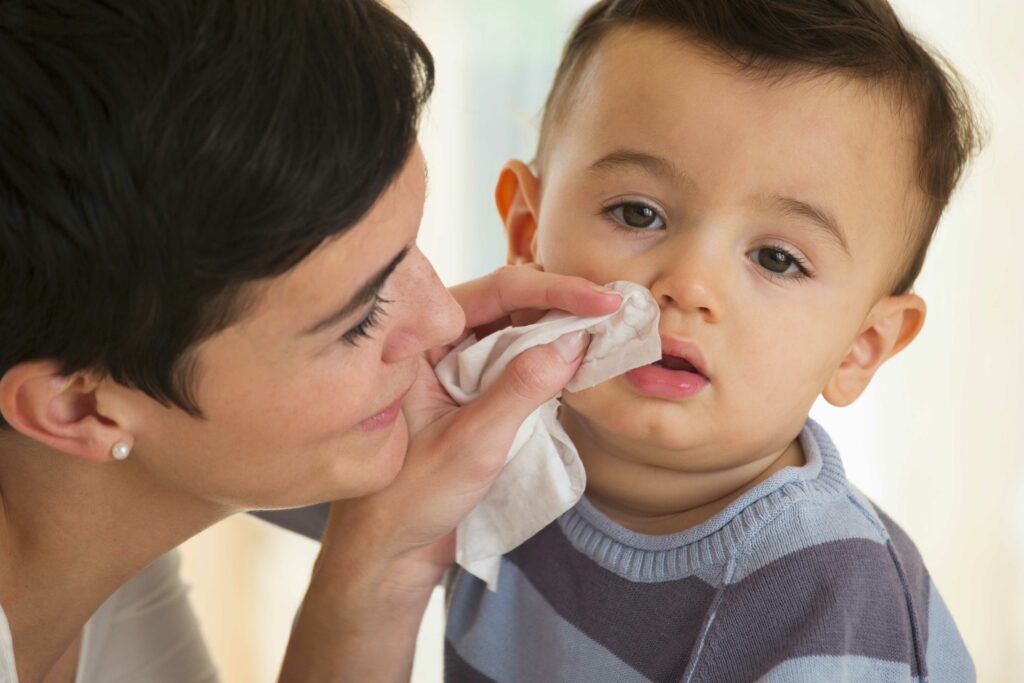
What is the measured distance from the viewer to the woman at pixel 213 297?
0.96 meters

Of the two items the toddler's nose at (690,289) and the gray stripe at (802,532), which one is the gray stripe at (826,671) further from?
the toddler's nose at (690,289)

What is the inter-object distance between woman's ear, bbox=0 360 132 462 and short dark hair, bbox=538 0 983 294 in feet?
2.29

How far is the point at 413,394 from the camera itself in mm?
1362

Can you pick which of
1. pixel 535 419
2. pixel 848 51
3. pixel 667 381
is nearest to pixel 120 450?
pixel 535 419

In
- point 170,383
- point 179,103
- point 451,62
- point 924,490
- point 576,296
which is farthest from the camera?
point 451,62

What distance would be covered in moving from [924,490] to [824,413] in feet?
0.90

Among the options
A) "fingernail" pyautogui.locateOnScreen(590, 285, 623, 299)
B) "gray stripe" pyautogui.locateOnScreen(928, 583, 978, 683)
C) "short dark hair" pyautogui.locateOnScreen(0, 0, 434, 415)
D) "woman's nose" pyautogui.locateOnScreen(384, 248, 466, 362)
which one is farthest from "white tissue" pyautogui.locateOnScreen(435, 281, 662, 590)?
"gray stripe" pyautogui.locateOnScreen(928, 583, 978, 683)

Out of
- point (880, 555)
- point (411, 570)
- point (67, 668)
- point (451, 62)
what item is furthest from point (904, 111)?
point (451, 62)

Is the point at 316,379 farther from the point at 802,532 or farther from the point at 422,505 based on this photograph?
the point at 802,532

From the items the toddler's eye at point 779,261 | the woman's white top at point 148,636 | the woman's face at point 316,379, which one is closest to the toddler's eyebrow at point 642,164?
the toddler's eye at point 779,261

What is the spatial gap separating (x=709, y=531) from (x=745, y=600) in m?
0.09

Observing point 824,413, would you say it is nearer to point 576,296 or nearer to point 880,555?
point 880,555

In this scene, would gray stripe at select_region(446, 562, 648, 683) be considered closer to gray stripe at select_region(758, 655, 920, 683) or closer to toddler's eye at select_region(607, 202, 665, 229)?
gray stripe at select_region(758, 655, 920, 683)

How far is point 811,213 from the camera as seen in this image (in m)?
1.25
